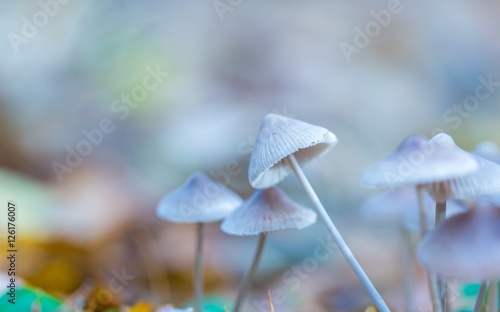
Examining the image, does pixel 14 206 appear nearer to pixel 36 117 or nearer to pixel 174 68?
pixel 36 117

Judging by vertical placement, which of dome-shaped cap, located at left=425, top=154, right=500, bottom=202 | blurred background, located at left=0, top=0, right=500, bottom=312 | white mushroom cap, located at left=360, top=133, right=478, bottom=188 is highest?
blurred background, located at left=0, top=0, right=500, bottom=312

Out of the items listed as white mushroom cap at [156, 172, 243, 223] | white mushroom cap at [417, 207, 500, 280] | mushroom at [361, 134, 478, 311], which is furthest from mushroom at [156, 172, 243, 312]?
white mushroom cap at [417, 207, 500, 280]

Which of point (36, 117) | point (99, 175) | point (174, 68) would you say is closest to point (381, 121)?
point (174, 68)

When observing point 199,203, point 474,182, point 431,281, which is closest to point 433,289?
point 431,281

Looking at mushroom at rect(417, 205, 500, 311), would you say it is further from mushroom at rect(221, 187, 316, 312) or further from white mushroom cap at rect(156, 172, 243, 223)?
white mushroom cap at rect(156, 172, 243, 223)

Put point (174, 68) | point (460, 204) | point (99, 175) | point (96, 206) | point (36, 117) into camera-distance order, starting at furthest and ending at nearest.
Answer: point (174, 68)
point (36, 117)
point (99, 175)
point (96, 206)
point (460, 204)

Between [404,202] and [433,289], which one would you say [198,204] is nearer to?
[433,289]

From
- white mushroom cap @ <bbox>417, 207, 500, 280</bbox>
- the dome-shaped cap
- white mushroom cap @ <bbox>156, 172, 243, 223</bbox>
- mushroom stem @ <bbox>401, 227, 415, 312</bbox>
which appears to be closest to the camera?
white mushroom cap @ <bbox>417, 207, 500, 280</bbox>
